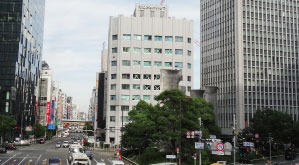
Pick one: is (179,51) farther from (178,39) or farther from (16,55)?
(16,55)

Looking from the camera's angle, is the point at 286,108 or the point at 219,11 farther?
the point at 219,11

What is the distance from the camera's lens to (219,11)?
162 m

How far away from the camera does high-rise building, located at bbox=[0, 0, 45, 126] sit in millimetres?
123044

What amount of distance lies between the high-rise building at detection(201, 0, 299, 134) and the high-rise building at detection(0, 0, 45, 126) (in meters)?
85.9

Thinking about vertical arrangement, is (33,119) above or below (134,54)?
below

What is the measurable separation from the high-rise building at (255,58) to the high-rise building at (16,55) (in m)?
85.9

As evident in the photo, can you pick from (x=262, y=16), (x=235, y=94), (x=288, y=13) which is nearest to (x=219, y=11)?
(x=262, y=16)

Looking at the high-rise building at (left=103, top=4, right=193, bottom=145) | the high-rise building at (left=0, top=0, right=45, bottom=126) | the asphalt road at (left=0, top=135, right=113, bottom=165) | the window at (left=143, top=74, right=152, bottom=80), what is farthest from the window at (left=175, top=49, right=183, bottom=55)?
the high-rise building at (left=0, top=0, right=45, bottom=126)

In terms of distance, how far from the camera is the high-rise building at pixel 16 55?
123m

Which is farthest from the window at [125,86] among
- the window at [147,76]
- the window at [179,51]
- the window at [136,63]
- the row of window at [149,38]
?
the window at [179,51]

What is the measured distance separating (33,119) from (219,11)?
101307 millimetres

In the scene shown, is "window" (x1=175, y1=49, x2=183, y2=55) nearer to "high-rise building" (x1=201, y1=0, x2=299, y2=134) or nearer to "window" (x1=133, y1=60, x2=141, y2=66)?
"window" (x1=133, y1=60, x2=141, y2=66)

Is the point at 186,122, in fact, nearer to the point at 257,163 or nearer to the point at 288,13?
the point at 257,163

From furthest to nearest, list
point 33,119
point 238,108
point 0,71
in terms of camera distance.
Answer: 1. point 33,119
2. point 238,108
3. point 0,71
